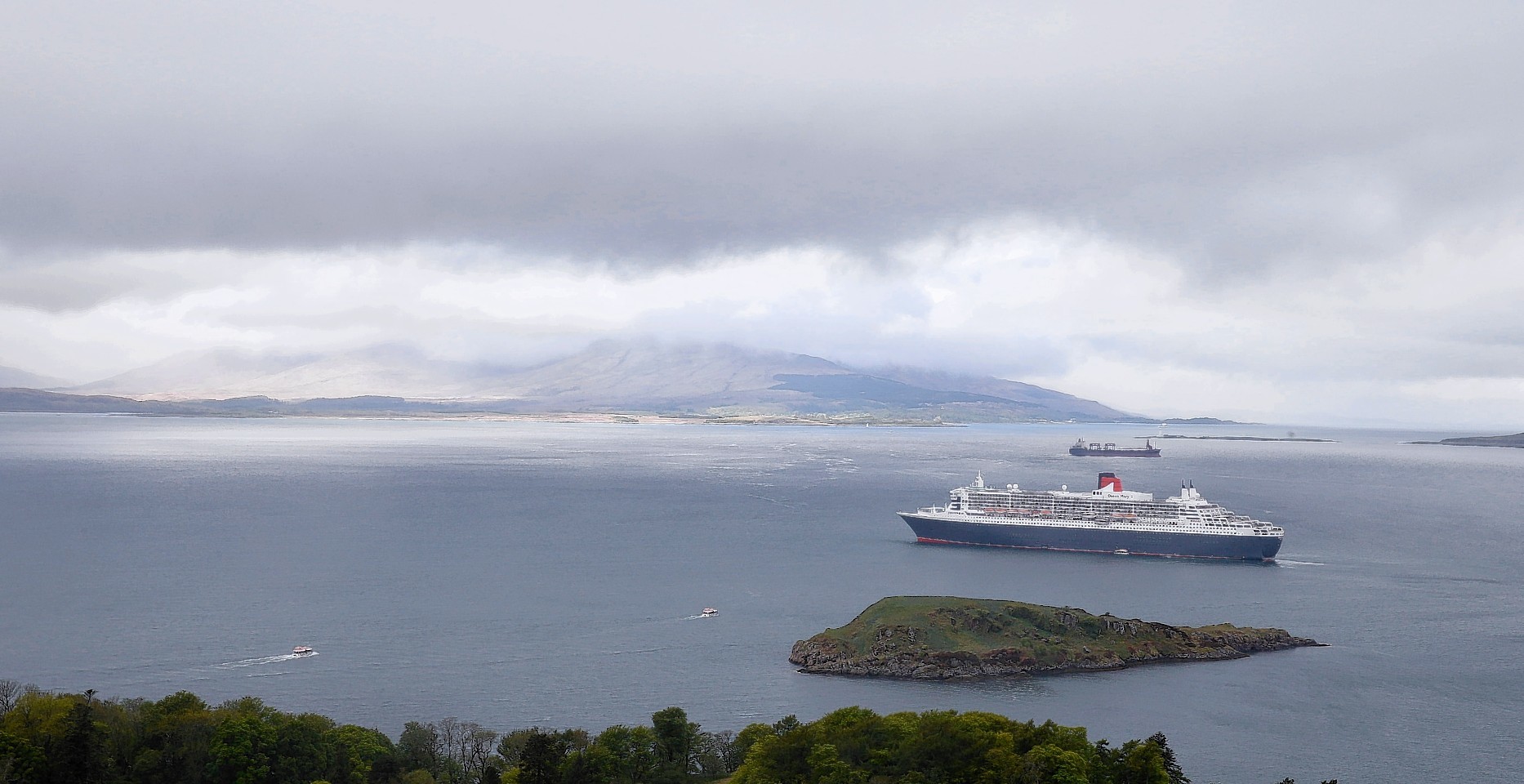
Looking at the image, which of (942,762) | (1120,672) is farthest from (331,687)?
(1120,672)

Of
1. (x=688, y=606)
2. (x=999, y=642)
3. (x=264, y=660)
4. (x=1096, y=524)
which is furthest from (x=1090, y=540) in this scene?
(x=264, y=660)

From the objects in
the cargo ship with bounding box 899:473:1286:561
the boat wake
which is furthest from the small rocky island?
the cargo ship with bounding box 899:473:1286:561

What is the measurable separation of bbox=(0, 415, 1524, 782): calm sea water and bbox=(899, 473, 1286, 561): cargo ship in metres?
3.11

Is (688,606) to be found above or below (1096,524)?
below

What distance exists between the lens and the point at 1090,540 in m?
81.6

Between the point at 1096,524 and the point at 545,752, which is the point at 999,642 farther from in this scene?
the point at 1096,524

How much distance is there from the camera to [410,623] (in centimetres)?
5175

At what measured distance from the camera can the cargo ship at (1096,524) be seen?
78250 millimetres

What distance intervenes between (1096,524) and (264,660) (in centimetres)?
6195

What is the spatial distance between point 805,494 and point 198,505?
198 ft

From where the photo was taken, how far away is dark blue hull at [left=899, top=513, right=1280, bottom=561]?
7644 cm

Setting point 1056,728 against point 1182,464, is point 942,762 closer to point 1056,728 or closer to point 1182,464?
point 1056,728

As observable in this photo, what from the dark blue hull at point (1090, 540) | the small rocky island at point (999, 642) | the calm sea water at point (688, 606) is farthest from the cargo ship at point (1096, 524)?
the small rocky island at point (999, 642)

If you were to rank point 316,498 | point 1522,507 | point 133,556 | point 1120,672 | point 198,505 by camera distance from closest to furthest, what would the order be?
point 1120,672 < point 133,556 < point 198,505 < point 316,498 < point 1522,507
